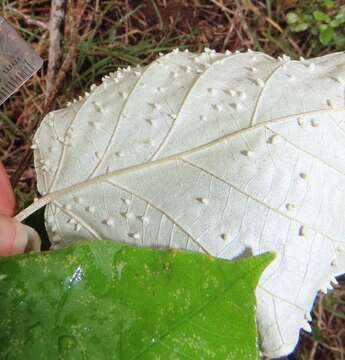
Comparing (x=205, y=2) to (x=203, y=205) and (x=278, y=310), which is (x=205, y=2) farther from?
(x=278, y=310)

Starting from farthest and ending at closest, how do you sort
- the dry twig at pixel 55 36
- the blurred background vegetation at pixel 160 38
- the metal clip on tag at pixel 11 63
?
the blurred background vegetation at pixel 160 38, the dry twig at pixel 55 36, the metal clip on tag at pixel 11 63

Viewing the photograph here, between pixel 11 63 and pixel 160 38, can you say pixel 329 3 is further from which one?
pixel 11 63

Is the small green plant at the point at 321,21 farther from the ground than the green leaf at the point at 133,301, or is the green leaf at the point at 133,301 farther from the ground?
the small green plant at the point at 321,21

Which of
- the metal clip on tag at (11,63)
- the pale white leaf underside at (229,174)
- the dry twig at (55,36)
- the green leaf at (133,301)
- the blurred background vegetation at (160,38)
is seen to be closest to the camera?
the green leaf at (133,301)

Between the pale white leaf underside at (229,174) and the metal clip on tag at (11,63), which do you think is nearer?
the pale white leaf underside at (229,174)

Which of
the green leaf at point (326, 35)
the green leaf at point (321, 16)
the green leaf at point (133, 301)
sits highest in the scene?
the green leaf at point (321, 16)

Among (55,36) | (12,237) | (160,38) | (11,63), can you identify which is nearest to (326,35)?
(160,38)

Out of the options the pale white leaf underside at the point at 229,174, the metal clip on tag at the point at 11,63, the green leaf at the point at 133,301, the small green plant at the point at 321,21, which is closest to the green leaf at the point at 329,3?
the small green plant at the point at 321,21

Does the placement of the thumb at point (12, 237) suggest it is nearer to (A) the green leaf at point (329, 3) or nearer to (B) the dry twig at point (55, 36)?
(B) the dry twig at point (55, 36)

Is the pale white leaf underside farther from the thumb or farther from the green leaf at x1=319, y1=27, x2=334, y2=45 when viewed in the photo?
the green leaf at x1=319, y1=27, x2=334, y2=45
